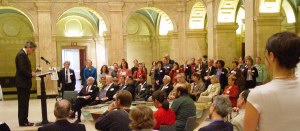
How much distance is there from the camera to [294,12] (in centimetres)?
1758

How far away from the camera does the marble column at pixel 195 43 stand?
17844 millimetres

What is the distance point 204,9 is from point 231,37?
276cm

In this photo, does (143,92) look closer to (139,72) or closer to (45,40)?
(139,72)

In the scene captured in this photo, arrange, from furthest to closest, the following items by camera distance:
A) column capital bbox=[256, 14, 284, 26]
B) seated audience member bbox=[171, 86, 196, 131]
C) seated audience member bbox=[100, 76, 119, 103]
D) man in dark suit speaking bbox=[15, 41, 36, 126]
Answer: column capital bbox=[256, 14, 284, 26] → seated audience member bbox=[100, 76, 119, 103] → man in dark suit speaking bbox=[15, 41, 36, 126] → seated audience member bbox=[171, 86, 196, 131]

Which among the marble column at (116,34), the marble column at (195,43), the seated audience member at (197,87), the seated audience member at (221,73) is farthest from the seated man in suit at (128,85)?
the marble column at (195,43)

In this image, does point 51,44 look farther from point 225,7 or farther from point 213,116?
point 213,116

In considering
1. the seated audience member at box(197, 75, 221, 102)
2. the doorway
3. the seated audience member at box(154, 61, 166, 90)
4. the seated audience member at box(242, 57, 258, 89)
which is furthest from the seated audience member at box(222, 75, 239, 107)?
the doorway

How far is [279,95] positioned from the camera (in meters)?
1.69

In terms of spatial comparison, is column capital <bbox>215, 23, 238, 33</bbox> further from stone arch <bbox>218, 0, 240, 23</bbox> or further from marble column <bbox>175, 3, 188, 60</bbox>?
marble column <bbox>175, 3, 188, 60</bbox>

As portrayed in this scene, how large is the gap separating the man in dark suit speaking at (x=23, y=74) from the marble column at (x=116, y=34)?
9496 millimetres

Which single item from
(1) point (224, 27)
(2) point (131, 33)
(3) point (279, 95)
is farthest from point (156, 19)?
(3) point (279, 95)

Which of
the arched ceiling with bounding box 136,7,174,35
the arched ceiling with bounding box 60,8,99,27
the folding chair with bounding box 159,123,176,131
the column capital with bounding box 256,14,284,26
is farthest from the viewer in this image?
the arched ceiling with bounding box 136,7,174,35

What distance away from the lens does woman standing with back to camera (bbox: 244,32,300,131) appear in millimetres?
1665

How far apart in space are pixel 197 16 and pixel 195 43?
→ 4.28ft
